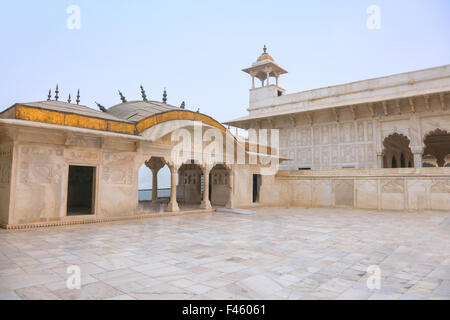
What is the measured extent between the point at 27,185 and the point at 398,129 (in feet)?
56.8

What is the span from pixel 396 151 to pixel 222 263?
20995mm

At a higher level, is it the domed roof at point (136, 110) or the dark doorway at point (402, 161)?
the domed roof at point (136, 110)

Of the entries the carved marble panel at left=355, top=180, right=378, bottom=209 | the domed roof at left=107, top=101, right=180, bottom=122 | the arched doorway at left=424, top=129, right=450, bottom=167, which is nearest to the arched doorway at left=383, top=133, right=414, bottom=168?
the arched doorway at left=424, top=129, right=450, bottom=167

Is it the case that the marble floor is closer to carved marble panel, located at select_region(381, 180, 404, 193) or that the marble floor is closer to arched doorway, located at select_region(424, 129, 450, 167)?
carved marble panel, located at select_region(381, 180, 404, 193)

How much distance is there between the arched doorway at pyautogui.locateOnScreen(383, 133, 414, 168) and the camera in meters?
18.7

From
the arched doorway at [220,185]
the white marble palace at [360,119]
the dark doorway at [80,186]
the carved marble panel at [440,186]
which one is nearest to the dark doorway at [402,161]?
the white marble palace at [360,119]

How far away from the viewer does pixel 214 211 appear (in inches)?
478

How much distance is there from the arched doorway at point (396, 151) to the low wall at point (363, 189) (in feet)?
17.7

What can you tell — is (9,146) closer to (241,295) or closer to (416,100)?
(241,295)

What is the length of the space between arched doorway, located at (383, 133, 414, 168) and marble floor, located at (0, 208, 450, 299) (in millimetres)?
13025

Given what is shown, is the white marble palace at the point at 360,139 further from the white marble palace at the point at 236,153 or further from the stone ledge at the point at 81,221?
the stone ledge at the point at 81,221

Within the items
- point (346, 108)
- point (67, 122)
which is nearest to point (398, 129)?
point (346, 108)

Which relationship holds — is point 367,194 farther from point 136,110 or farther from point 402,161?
point 402,161

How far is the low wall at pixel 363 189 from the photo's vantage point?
12.1 metres
